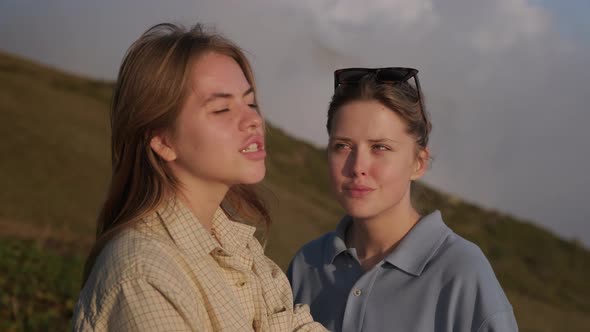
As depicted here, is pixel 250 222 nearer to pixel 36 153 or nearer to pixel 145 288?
pixel 145 288

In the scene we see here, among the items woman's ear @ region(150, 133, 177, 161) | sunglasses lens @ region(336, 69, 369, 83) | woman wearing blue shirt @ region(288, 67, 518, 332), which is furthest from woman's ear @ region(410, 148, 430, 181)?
woman's ear @ region(150, 133, 177, 161)

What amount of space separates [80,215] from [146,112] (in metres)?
7.84

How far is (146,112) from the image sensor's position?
2.35m

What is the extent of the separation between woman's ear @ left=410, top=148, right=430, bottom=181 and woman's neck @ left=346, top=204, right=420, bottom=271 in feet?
0.44

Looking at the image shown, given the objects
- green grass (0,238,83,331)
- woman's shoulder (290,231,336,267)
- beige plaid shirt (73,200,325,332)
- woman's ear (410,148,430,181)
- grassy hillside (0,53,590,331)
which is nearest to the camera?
beige plaid shirt (73,200,325,332)

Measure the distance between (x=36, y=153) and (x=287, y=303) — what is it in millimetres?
9565

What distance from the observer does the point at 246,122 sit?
2385mm

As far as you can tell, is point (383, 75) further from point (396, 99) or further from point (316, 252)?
point (316, 252)

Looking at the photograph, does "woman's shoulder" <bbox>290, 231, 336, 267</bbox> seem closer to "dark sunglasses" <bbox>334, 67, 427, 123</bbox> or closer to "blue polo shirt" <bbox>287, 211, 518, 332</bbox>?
"blue polo shirt" <bbox>287, 211, 518, 332</bbox>

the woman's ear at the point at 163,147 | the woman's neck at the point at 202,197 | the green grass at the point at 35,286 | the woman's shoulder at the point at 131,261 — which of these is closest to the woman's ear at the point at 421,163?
the woman's neck at the point at 202,197

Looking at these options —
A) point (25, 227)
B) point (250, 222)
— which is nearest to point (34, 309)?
point (25, 227)

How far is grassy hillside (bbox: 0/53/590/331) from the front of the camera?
6410 millimetres

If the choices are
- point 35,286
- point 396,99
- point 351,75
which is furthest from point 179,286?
point 35,286

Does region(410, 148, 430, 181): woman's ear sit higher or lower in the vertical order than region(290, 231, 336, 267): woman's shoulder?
higher
